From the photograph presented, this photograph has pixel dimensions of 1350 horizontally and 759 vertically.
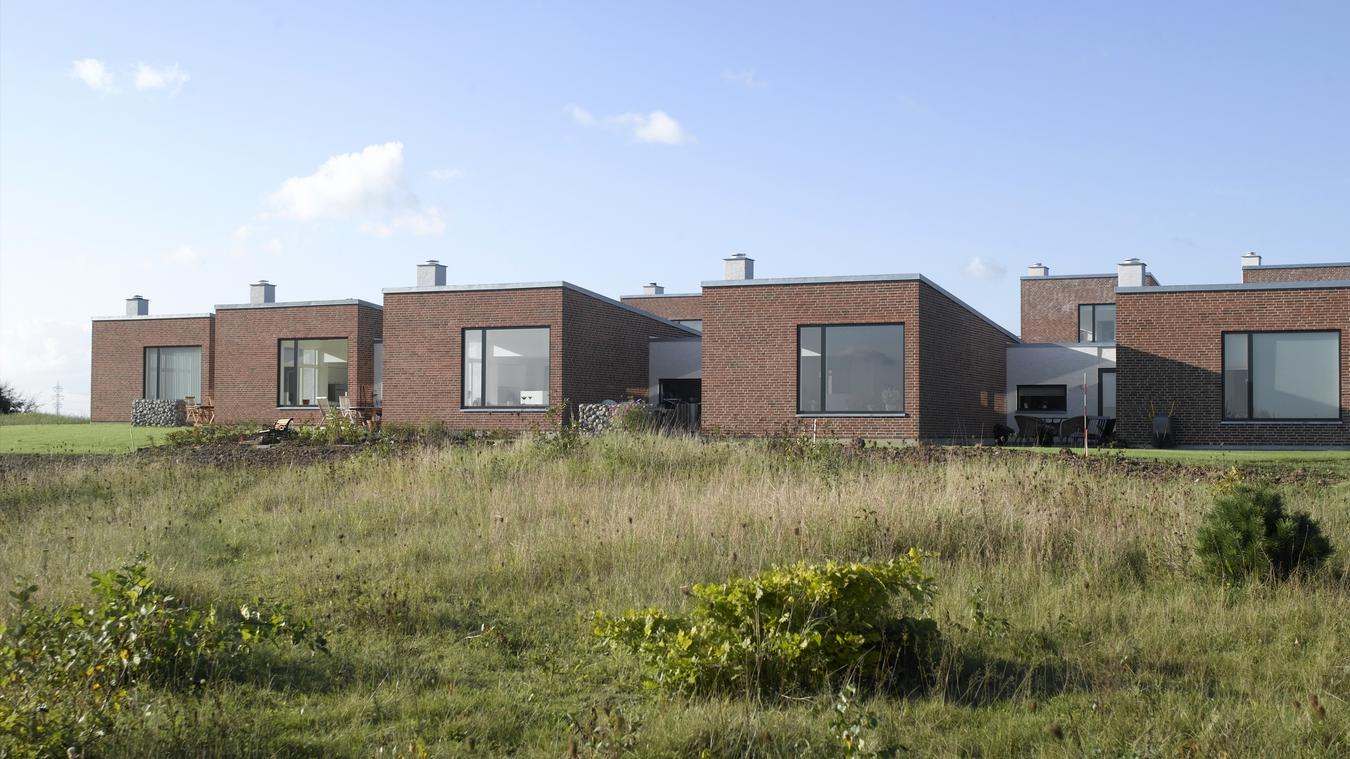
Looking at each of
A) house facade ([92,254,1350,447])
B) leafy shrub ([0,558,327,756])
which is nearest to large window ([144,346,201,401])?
house facade ([92,254,1350,447])

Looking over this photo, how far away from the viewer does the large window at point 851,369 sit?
853 inches

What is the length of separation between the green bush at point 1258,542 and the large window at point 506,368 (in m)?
18.0

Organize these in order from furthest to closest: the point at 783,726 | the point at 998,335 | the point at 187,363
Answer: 1. the point at 187,363
2. the point at 998,335
3. the point at 783,726

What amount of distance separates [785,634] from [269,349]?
89.8 ft

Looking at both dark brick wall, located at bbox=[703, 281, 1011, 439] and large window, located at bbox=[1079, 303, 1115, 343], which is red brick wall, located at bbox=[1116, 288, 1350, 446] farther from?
large window, located at bbox=[1079, 303, 1115, 343]

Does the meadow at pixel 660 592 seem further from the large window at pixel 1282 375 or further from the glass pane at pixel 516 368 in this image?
the glass pane at pixel 516 368

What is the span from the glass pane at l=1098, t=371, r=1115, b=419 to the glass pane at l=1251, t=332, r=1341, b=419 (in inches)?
244

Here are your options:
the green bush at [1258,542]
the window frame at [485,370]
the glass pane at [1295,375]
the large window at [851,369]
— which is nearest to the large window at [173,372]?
the window frame at [485,370]

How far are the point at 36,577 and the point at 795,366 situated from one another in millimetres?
16413

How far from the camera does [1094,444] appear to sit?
22.2m

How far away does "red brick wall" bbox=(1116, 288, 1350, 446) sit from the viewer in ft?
68.5

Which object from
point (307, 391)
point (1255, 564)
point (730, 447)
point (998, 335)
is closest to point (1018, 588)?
point (1255, 564)

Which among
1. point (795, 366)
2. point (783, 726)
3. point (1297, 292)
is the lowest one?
point (783, 726)

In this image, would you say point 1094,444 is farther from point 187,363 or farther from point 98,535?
point 187,363
